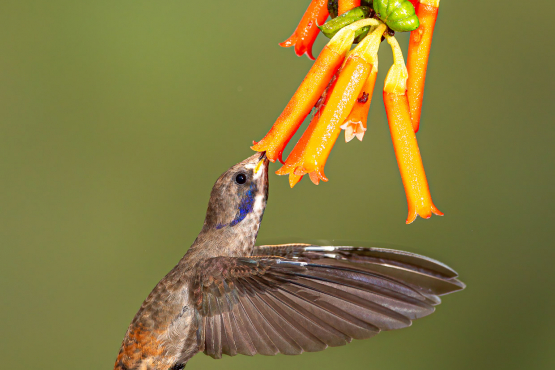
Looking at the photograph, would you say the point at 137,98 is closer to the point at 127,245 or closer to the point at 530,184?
the point at 127,245

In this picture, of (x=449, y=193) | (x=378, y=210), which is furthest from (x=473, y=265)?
(x=378, y=210)

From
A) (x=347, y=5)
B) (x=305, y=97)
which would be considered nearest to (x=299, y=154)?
(x=305, y=97)

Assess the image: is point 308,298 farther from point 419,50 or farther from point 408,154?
point 419,50

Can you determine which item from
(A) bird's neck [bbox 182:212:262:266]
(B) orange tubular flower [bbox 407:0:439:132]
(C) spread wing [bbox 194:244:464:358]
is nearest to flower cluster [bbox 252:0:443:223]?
(B) orange tubular flower [bbox 407:0:439:132]

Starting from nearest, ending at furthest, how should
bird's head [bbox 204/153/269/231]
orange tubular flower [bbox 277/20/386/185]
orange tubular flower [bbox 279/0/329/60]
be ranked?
orange tubular flower [bbox 277/20/386/185] < orange tubular flower [bbox 279/0/329/60] < bird's head [bbox 204/153/269/231]

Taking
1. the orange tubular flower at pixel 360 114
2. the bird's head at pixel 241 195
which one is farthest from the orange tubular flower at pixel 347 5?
the bird's head at pixel 241 195

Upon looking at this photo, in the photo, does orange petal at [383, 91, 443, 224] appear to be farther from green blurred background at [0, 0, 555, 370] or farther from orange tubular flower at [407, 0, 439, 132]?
green blurred background at [0, 0, 555, 370]

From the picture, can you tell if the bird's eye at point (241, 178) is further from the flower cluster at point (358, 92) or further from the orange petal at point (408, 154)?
the orange petal at point (408, 154)
